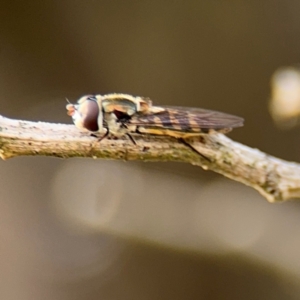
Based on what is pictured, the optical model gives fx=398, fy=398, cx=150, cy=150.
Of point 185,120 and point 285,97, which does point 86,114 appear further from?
point 285,97

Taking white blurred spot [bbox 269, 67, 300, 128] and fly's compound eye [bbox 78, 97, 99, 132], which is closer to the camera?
fly's compound eye [bbox 78, 97, 99, 132]

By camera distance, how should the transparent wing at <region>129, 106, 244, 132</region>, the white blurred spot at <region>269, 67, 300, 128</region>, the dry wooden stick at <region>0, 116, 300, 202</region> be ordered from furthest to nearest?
the white blurred spot at <region>269, 67, 300, 128</region> → the transparent wing at <region>129, 106, 244, 132</region> → the dry wooden stick at <region>0, 116, 300, 202</region>

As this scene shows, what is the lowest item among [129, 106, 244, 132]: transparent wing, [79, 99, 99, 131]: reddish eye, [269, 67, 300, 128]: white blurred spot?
[79, 99, 99, 131]: reddish eye

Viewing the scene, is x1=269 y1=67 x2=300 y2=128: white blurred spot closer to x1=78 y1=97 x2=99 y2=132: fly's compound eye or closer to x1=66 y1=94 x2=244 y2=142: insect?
x1=66 y1=94 x2=244 y2=142: insect

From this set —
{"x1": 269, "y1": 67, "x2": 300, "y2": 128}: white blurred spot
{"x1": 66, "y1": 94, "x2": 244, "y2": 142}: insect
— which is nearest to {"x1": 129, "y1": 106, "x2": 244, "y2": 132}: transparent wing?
{"x1": 66, "y1": 94, "x2": 244, "y2": 142}: insect

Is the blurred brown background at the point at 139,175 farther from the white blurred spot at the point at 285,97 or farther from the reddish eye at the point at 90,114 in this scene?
the reddish eye at the point at 90,114

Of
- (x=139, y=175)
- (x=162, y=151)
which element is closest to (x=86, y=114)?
(x=162, y=151)

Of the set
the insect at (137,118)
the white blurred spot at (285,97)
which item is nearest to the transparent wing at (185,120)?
the insect at (137,118)
